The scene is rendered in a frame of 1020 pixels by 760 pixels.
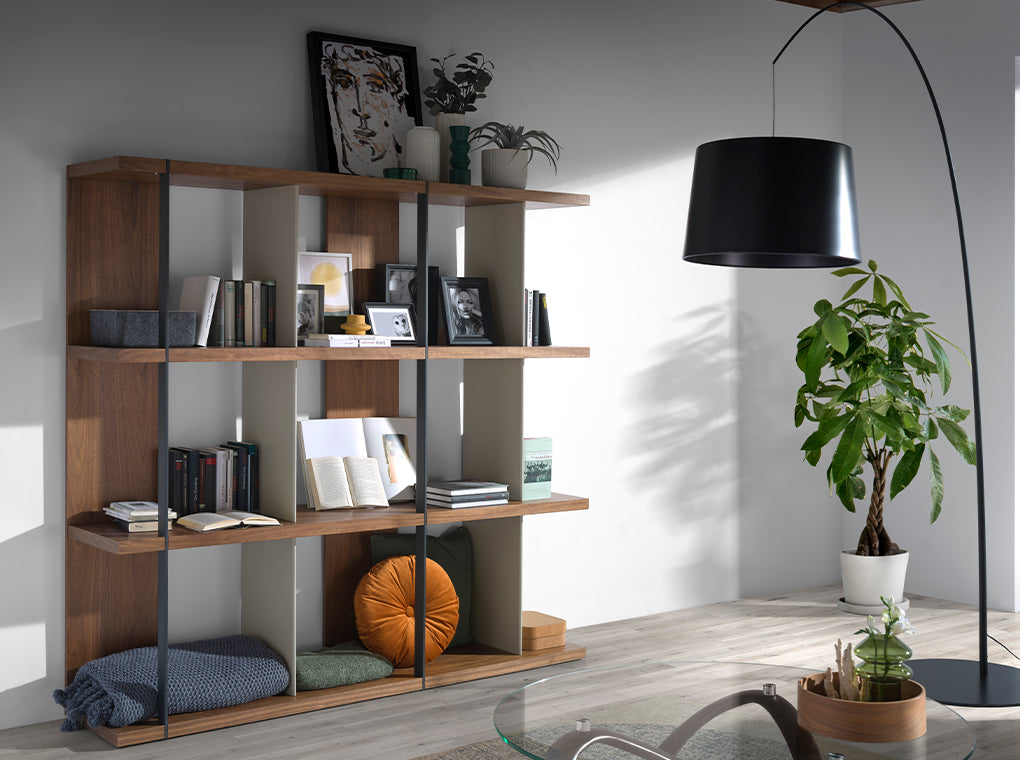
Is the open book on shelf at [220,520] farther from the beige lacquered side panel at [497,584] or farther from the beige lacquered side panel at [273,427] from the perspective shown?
the beige lacquered side panel at [497,584]

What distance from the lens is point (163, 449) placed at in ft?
11.6

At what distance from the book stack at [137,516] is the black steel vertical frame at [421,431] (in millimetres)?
844

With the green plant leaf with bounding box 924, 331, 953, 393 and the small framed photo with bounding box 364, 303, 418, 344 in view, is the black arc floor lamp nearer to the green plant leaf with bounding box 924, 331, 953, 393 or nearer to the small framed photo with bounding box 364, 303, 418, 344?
the small framed photo with bounding box 364, 303, 418, 344

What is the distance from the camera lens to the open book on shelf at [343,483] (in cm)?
403

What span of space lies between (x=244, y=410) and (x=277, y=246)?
608mm

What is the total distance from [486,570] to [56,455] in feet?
5.33

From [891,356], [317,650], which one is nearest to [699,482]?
[891,356]

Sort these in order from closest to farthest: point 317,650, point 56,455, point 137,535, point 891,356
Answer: point 137,535 < point 56,455 < point 317,650 < point 891,356

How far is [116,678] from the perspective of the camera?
11.7 feet

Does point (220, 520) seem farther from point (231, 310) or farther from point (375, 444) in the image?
point (375, 444)

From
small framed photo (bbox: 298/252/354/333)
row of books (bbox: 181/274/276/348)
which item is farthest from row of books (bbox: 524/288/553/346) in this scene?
row of books (bbox: 181/274/276/348)

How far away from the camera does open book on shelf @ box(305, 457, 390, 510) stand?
4.03m

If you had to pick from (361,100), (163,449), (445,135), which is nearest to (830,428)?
(445,135)

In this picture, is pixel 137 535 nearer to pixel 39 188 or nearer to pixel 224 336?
pixel 224 336
